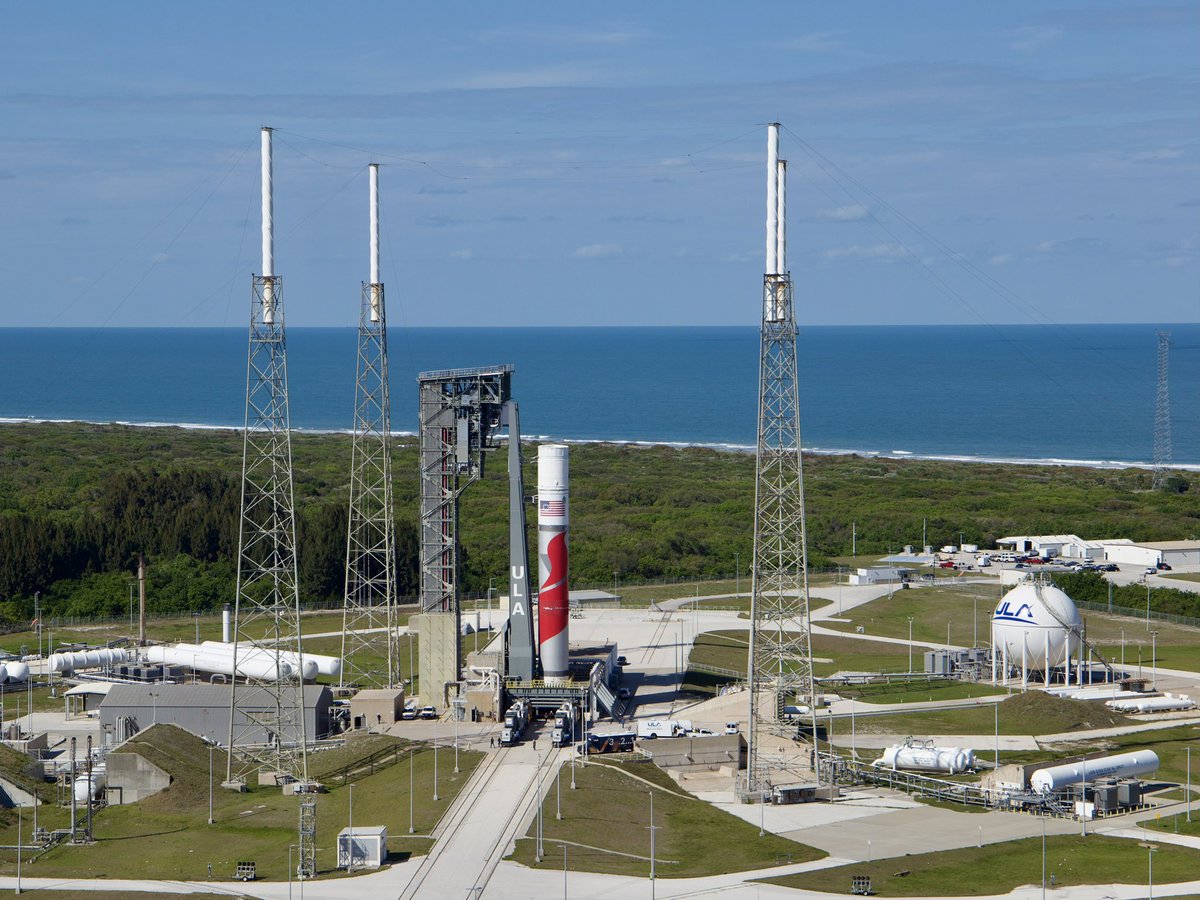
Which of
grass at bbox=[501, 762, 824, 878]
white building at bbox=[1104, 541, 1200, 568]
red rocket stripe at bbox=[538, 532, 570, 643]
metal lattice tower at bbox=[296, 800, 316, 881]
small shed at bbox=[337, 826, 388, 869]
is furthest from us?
white building at bbox=[1104, 541, 1200, 568]

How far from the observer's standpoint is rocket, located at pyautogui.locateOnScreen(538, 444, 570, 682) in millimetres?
72812

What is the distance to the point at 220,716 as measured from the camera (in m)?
70.4

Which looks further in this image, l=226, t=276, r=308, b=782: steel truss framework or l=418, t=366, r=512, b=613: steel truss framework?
l=418, t=366, r=512, b=613: steel truss framework

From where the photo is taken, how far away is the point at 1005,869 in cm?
5175

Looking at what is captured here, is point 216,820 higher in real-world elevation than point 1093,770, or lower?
lower

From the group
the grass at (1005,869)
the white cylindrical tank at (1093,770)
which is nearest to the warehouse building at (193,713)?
the grass at (1005,869)

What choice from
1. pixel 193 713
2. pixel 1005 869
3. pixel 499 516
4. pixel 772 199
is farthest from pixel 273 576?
pixel 499 516

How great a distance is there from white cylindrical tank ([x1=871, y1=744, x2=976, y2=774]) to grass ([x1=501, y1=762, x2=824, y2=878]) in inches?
380

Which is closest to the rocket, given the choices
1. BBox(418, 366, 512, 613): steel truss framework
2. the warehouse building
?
BBox(418, 366, 512, 613): steel truss framework

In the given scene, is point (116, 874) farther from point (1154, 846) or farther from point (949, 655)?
point (949, 655)

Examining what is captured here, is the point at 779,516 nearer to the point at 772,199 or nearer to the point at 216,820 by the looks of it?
the point at 772,199

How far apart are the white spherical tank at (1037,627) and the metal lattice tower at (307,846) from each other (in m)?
42.8

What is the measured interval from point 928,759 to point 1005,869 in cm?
1292

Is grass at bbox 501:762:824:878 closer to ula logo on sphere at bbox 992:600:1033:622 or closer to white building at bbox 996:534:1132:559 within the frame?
ula logo on sphere at bbox 992:600:1033:622
